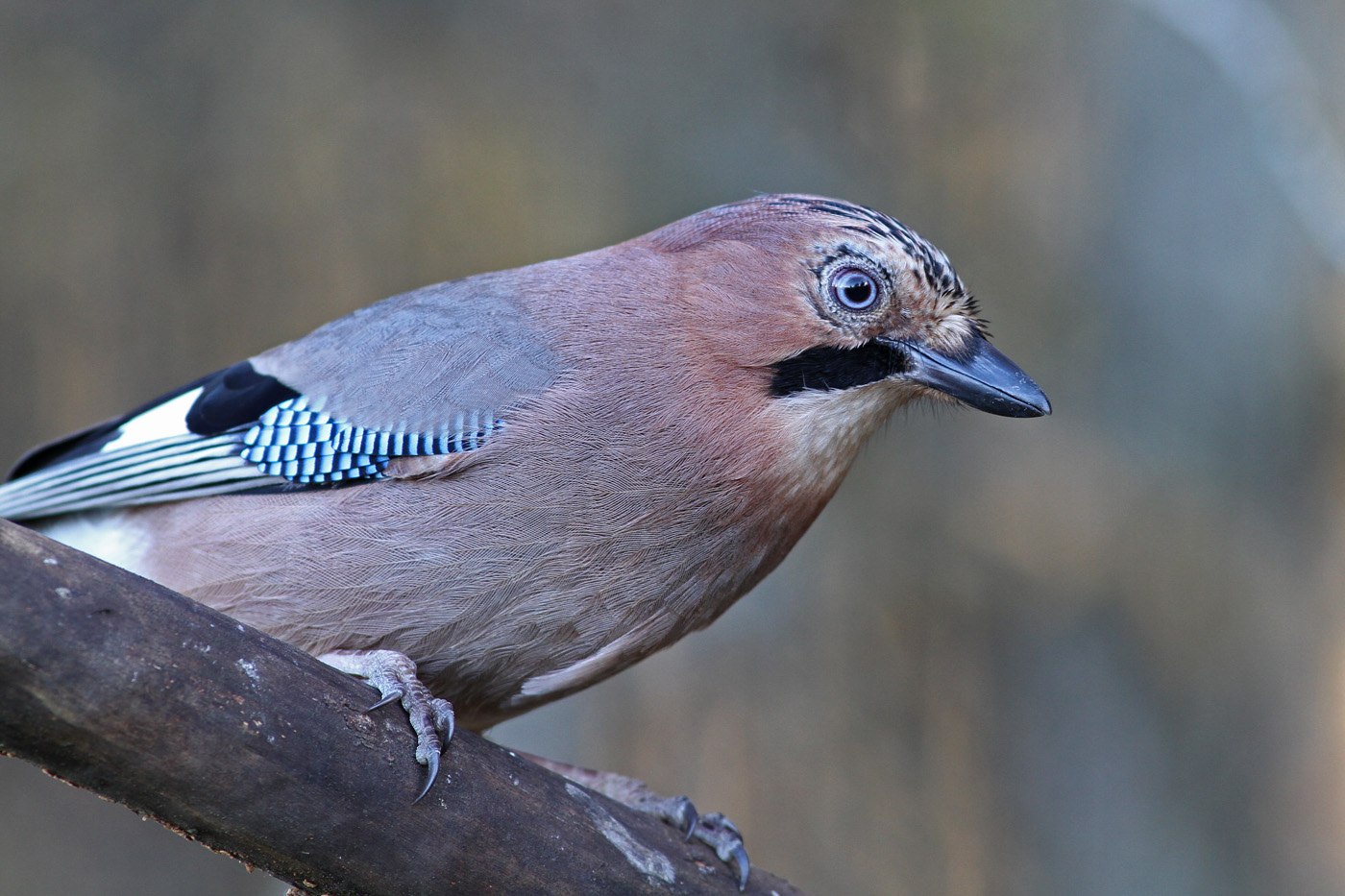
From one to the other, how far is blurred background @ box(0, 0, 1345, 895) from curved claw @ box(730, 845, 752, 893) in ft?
9.14

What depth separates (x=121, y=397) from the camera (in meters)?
6.48

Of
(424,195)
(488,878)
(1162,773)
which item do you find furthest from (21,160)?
(1162,773)

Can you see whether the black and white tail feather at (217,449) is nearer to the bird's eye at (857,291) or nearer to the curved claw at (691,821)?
the bird's eye at (857,291)

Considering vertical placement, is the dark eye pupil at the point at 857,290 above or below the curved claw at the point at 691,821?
above

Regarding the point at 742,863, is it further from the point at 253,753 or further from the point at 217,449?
the point at 217,449

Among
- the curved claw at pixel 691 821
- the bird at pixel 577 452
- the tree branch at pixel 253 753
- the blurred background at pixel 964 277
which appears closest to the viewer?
the tree branch at pixel 253 753

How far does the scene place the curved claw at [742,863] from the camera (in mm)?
3301

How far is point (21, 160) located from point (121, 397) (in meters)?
1.20

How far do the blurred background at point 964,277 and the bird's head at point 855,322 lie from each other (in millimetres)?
2793

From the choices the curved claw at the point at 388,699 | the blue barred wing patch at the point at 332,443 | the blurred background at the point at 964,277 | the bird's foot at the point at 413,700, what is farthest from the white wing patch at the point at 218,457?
the blurred background at the point at 964,277

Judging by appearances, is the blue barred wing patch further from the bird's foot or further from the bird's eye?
the bird's eye

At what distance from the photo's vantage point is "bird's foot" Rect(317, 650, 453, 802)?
2637 millimetres

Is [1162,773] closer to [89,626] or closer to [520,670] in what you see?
[520,670]

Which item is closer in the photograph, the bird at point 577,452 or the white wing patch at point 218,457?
the bird at point 577,452
